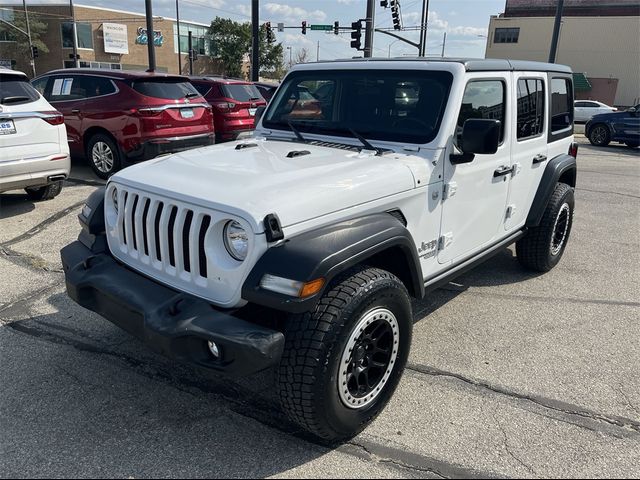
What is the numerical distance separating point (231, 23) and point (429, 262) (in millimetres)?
66238

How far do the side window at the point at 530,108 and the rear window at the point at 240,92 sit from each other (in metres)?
7.57

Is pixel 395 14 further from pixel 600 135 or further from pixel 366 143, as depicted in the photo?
pixel 366 143

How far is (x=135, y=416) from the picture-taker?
2914 mm

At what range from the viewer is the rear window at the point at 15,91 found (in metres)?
6.27

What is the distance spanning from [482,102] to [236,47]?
64345 millimetres

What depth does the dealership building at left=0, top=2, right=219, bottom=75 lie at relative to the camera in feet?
173

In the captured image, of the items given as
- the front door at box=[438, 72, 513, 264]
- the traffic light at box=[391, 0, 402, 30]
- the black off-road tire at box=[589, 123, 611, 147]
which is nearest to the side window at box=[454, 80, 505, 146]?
the front door at box=[438, 72, 513, 264]

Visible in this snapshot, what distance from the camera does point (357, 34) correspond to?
76.7 feet

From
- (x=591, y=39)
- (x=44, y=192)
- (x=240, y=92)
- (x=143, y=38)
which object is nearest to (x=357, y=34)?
(x=240, y=92)

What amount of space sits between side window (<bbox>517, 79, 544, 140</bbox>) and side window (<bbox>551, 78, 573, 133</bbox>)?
0.29 m

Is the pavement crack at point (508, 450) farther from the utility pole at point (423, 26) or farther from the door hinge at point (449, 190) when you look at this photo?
the utility pole at point (423, 26)

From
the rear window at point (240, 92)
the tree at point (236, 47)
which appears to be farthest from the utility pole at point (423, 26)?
the tree at point (236, 47)

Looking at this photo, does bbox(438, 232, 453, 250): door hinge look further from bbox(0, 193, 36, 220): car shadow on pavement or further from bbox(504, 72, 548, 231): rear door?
bbox(0, 193, 36, 220): car shadow on pavement

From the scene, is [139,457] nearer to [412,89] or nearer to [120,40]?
[412,89]
